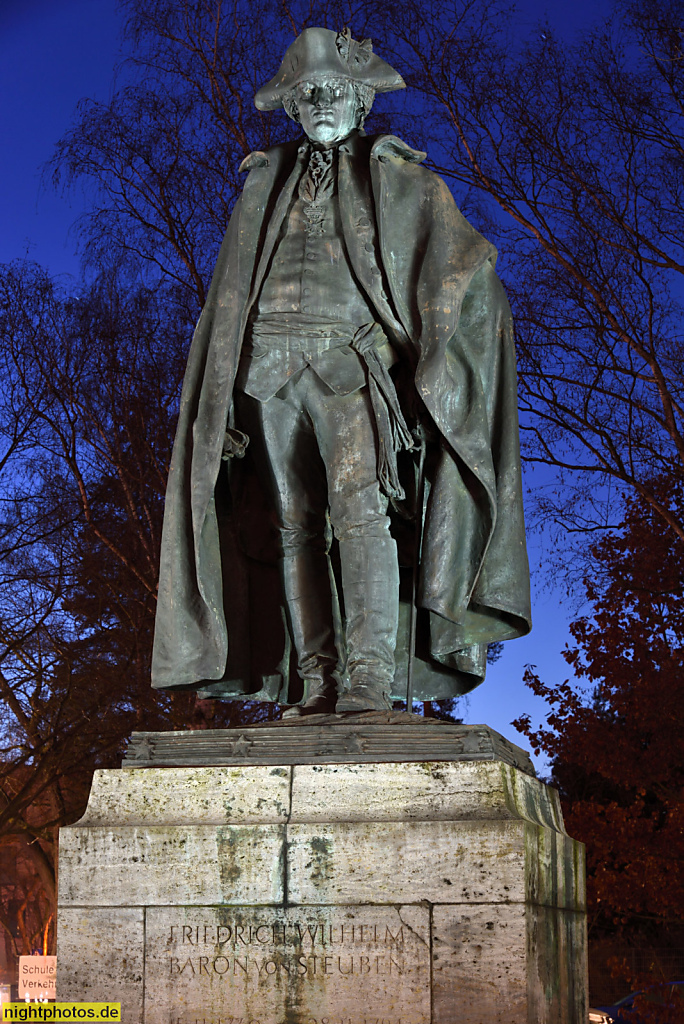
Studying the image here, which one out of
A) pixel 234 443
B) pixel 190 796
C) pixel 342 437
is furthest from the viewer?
pixel 234 443

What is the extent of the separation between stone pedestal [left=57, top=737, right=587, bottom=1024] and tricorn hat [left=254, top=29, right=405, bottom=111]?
2955 millimetres

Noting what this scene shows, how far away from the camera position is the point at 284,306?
6070mm

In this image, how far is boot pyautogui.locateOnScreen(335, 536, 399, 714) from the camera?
18.6 feet

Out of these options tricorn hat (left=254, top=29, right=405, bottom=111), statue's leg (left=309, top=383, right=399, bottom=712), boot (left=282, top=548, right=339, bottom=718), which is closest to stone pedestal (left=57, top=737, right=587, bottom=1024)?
statue's leg (left=309, top=383, right=399, bottom=712)

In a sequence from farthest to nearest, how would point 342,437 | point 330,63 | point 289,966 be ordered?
1. point 330,63
2. point 342,437
3. point 289,966

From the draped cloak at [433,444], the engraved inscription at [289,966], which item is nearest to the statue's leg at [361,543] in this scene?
the draped cloak at [433,444]

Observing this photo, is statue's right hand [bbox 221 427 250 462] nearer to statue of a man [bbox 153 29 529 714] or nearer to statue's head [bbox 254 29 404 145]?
statue of a man [bbox 153 29 529 714]

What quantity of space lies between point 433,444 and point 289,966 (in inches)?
88.3

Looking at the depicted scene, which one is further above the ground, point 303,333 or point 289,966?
point 303,333

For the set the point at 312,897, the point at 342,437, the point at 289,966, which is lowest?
the point at 289,966

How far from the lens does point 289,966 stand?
4.85 meters

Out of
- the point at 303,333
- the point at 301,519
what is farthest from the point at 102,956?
the point at 303,333

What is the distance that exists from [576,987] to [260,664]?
6.08 ft

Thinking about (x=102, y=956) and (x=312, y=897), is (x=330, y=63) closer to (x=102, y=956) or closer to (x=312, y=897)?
(x=312, y=897)
